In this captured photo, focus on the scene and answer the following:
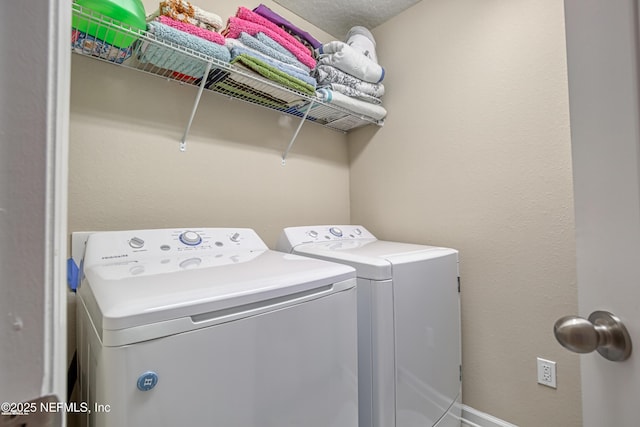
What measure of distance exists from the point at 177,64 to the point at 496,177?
5.15 ft

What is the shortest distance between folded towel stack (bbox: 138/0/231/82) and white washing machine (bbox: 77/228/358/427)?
28.5 inches

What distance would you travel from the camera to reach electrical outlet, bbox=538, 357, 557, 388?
4.01ft

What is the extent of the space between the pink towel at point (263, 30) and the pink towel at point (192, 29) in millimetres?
142

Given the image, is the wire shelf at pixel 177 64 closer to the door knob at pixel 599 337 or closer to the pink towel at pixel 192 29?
the pink towel at pixel 192 29

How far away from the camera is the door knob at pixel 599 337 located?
0.38 metres

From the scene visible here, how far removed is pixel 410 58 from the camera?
175cm

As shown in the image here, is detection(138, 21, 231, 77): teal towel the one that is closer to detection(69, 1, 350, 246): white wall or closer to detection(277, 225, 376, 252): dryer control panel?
detection(69, 1, 350, 246): white wall

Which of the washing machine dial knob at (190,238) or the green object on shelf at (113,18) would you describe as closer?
the green object on shelf at (113,18)

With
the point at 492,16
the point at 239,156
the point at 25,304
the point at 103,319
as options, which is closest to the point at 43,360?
the point at 25,304

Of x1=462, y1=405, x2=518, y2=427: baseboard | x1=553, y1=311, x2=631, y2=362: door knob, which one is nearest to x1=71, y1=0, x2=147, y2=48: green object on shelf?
x1=553, y1=311, x2=631, y2=362: door knob

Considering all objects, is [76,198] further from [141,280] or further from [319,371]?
[319,371]

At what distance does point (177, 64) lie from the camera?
118 centimetres

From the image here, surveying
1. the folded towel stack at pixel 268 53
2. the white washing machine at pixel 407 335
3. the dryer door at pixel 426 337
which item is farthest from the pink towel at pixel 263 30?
the dryer door at pixel 426 337

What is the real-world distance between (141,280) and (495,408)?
1682 millimetres
